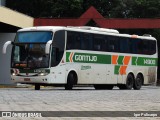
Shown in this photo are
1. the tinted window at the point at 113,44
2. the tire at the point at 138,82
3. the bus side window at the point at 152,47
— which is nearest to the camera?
the tinted window at the point at 113,44

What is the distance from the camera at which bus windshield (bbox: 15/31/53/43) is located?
1084 inches

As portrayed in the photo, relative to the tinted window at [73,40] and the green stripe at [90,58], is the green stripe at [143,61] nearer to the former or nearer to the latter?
the green stripe at [90,58]

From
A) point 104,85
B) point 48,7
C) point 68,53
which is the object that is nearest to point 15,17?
point 104,85

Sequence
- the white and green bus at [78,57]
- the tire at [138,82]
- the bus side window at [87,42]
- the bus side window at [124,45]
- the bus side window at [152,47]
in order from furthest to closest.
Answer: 1. the bus side window at [152,47]
2. the tire at [138,82]
3. the bus side window at [124,45]
4. the bus side window at [87,42]
5. the white and green bus at [78,57]

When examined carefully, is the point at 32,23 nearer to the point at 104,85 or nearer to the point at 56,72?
the point at 104,85

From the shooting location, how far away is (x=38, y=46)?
2742 cm

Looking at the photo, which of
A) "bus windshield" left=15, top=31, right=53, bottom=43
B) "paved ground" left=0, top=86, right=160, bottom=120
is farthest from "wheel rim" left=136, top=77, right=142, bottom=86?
"paved ground" left=0, top=86, right=160, bottom=120

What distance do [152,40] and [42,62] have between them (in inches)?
396

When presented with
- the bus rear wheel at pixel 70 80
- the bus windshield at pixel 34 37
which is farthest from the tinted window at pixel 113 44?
the bus windshield at pixel 34 37

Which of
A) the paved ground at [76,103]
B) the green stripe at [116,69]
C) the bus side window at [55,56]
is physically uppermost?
the bus side window at [55,56]

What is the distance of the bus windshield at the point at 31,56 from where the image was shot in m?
27.4

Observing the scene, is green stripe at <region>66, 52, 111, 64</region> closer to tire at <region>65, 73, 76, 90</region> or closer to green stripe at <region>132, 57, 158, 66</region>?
tire at <region>65, 73, 76, 90</region>

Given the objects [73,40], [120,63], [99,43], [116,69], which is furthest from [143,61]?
[73,40]

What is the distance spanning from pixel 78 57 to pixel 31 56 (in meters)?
2.72
